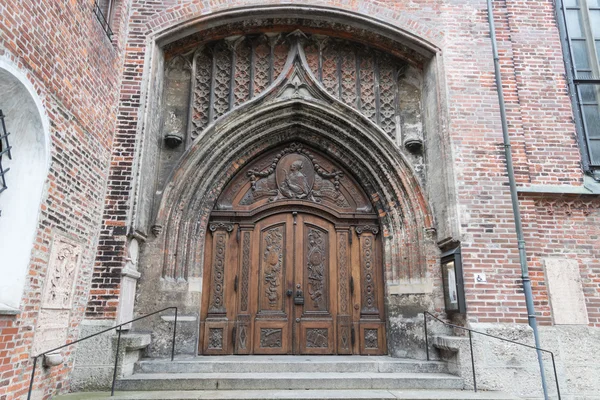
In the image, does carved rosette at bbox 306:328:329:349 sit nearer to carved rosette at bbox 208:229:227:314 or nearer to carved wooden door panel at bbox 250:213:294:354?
carved wooden door panel at bbox 250:213:294:354

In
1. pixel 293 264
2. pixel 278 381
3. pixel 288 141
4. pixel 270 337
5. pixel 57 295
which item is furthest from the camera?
pixel 288 141

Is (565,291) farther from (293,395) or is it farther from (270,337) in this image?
(270,337)

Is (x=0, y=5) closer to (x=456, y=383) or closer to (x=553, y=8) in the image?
(x=456, y=383)

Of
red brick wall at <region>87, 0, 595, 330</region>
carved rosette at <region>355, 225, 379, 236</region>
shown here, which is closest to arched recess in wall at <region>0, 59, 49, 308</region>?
red brick wall at <region>87, 0, 595, 330</region>

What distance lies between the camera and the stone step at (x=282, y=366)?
5465 millimetres

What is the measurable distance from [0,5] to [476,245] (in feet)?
19.8

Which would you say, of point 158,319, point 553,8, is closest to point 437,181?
point 553,8

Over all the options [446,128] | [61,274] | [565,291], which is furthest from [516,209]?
[61,274]

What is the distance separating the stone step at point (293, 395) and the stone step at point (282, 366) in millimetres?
590

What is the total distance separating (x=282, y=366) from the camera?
5562mm

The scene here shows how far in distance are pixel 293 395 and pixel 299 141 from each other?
13.5 ft

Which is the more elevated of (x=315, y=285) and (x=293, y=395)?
(x=315, y=285)

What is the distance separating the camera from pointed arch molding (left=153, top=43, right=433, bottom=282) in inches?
252

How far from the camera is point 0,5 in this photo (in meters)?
3.84
